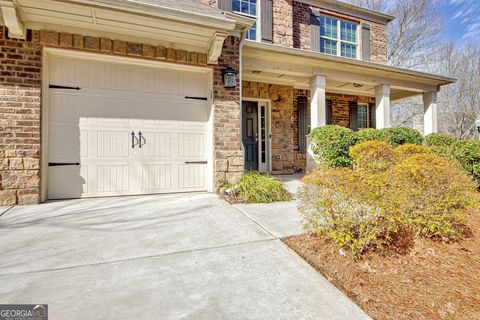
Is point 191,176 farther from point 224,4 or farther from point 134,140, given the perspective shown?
point 224,4

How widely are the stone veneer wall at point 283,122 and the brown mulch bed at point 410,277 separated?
491cm

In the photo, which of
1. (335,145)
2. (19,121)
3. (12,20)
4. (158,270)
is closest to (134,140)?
(19,121)

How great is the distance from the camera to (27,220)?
114 inches

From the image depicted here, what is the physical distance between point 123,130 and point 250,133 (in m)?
3.68

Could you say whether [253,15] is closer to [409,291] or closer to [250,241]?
[250,241]

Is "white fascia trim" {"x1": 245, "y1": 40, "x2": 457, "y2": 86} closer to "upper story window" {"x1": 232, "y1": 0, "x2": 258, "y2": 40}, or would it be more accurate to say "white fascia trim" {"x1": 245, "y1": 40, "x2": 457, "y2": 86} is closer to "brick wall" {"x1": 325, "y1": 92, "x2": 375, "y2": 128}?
"brick wall" {"x1": 325, "y1": 92, "x2": 375, "y2": 128}

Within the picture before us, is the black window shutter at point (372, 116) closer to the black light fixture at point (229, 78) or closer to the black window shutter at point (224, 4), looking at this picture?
the black window shutter at point (224, 4)

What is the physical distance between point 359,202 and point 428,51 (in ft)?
65.8

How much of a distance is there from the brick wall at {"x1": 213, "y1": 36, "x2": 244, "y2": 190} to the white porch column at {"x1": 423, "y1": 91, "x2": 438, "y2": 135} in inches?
256

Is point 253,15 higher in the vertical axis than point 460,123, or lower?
higher

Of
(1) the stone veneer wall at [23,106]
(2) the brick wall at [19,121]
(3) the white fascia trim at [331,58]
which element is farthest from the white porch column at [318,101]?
(2) the brick wall at [19,121]

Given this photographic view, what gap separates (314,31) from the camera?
Answer: 26.3ft

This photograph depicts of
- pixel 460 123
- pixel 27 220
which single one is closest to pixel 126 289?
pixel 27 220

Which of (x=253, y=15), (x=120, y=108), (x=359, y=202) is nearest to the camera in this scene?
(x=359, y=202)
